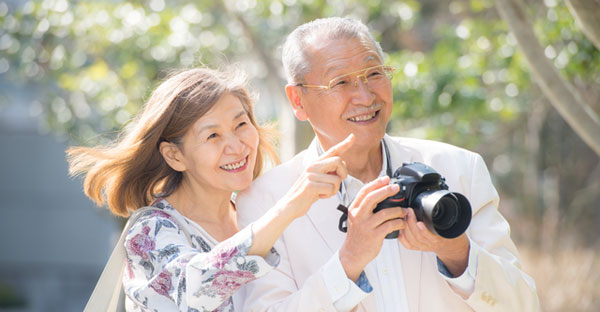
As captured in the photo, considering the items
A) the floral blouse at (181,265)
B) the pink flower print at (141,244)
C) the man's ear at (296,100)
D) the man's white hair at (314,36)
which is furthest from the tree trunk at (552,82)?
the pink flower print at (141,244)

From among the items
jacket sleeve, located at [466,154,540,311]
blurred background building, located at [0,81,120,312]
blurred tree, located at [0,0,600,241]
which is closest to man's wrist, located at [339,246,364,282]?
jacket sleeve, located at [466,154,540,311]

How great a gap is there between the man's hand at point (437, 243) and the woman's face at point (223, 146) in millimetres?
751

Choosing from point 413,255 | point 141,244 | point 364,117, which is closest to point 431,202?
point 413,255

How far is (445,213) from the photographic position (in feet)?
7.54

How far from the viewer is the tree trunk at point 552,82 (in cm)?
349

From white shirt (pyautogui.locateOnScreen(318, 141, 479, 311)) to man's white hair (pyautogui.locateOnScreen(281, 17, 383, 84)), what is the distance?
0.35 meters

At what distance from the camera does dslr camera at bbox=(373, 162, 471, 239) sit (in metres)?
2.27

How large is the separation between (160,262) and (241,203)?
50 centimetres

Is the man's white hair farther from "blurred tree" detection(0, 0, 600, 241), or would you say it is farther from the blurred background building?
the blurred background building

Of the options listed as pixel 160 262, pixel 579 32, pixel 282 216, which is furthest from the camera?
pixel 579 32

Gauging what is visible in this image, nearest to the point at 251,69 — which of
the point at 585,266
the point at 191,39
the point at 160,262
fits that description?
the point at 191,39

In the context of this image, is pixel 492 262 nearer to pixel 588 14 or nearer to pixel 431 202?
pixel 431 202

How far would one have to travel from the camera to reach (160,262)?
2.53 m

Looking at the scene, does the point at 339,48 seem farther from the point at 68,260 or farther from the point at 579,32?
the point at 68,260
